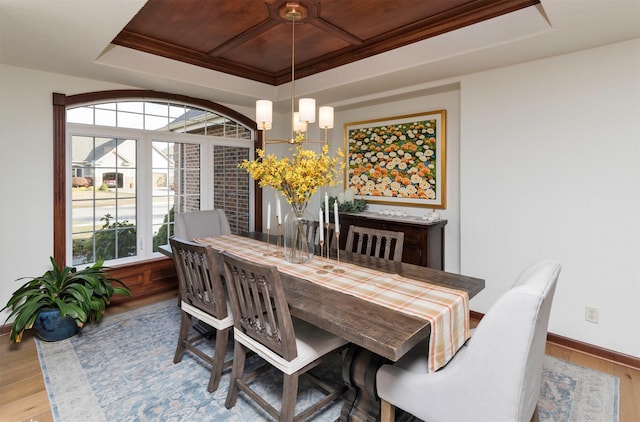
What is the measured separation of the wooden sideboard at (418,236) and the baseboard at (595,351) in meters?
1.17

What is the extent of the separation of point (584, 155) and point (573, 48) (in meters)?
0.82

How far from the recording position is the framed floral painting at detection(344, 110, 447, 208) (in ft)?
12.2

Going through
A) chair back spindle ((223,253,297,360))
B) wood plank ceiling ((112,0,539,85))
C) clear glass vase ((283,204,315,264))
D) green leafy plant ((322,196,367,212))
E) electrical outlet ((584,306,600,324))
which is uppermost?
wood plank ceiling ((112,0,539,85))

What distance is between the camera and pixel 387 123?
4.09m

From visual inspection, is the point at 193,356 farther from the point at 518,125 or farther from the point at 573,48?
the point at 573,48

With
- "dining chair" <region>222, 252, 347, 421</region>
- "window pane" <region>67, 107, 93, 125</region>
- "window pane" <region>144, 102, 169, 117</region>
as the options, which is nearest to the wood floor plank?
"dining chair" <region>222, 252, 347, 421</region>

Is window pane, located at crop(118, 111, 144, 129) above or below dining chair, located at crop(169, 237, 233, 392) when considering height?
above

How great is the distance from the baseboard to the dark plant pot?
409 centimetres

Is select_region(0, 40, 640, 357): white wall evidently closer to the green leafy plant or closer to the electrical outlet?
the electrical outlet

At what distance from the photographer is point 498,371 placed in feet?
4.11

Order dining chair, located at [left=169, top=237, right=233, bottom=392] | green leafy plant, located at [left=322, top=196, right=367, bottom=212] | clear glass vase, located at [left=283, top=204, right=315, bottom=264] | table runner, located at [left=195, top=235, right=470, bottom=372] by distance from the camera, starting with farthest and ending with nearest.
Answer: green leafy plant, located at [left=322, top=196, right=367, bottom=212] → clear glass vase, located at [left=283, top=204, right=315, bottom=264] → dining chair, located at [left=169, top=237, right=233, bottom=392] → table runner, located at [left=195, top=235, right=470, bottom=372]

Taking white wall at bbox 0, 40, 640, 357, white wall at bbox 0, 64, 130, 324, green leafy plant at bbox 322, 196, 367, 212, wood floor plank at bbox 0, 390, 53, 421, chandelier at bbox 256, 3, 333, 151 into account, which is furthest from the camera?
green leafy plant at bbox 322, 196, 367, 212

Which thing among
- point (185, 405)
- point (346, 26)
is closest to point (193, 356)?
point (185, 405)

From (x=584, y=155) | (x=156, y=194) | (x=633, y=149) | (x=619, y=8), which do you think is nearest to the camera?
(x=619, y=8)
